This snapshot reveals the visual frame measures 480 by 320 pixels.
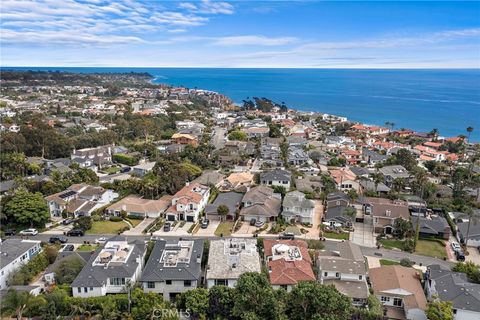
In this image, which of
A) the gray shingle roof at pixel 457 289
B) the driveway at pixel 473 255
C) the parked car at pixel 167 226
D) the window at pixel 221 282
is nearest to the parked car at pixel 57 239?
→ the parked car at pixel 167 226

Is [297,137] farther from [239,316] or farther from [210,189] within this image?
[239,316]

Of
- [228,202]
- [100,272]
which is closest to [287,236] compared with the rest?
[228,202]

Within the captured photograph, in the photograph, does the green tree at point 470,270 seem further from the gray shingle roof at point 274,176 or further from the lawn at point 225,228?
the gray shingle roof at point 274,176

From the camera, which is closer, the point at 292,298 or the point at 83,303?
the point at 292,298

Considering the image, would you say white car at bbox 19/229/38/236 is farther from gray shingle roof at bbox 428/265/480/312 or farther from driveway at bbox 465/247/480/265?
driveway at bbox 465/247/480/265

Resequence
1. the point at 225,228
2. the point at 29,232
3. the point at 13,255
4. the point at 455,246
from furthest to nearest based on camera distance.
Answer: the point at 225,228
the point at 29,232
the point at 455,246
the point at 13,255

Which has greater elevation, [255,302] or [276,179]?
[255,302]

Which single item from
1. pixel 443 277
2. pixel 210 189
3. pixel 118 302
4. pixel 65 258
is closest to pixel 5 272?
pixel 65 258

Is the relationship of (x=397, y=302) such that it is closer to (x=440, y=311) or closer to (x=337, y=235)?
(x=440, y=311)
